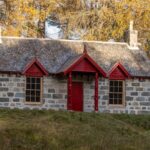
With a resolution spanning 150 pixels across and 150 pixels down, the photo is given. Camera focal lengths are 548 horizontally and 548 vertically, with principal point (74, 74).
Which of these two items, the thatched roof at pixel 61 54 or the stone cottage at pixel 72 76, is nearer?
the stone cottage at pixel 72 76

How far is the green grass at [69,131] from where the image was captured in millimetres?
18531

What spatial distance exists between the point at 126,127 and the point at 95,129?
2164mm

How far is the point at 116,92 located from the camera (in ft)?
104

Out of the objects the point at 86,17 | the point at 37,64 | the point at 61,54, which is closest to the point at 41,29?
the point at 86,17

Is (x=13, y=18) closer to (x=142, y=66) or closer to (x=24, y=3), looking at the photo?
(x=24, y=3)

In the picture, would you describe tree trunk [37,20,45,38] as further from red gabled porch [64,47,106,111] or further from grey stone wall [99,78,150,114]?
grey stone wall [99,78,150,114]

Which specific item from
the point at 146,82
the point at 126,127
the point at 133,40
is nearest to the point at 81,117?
the point at 126,127

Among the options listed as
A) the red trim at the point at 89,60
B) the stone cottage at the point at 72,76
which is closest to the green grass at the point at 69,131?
the red trim at the point at 89,60

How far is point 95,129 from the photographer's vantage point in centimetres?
2216

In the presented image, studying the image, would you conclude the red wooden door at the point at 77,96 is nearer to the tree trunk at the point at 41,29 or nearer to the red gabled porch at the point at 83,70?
the red gabled porch at the point at 83,70

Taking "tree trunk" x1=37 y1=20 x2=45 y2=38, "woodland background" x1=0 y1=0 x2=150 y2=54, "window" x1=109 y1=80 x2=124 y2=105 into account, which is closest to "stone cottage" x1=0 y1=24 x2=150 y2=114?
"window" x1=109 y1=80 x2=124 y2=105

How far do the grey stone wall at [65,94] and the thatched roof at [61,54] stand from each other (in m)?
0.63

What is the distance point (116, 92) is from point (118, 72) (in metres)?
1.16

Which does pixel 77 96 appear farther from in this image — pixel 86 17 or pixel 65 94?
pixel 86 17
